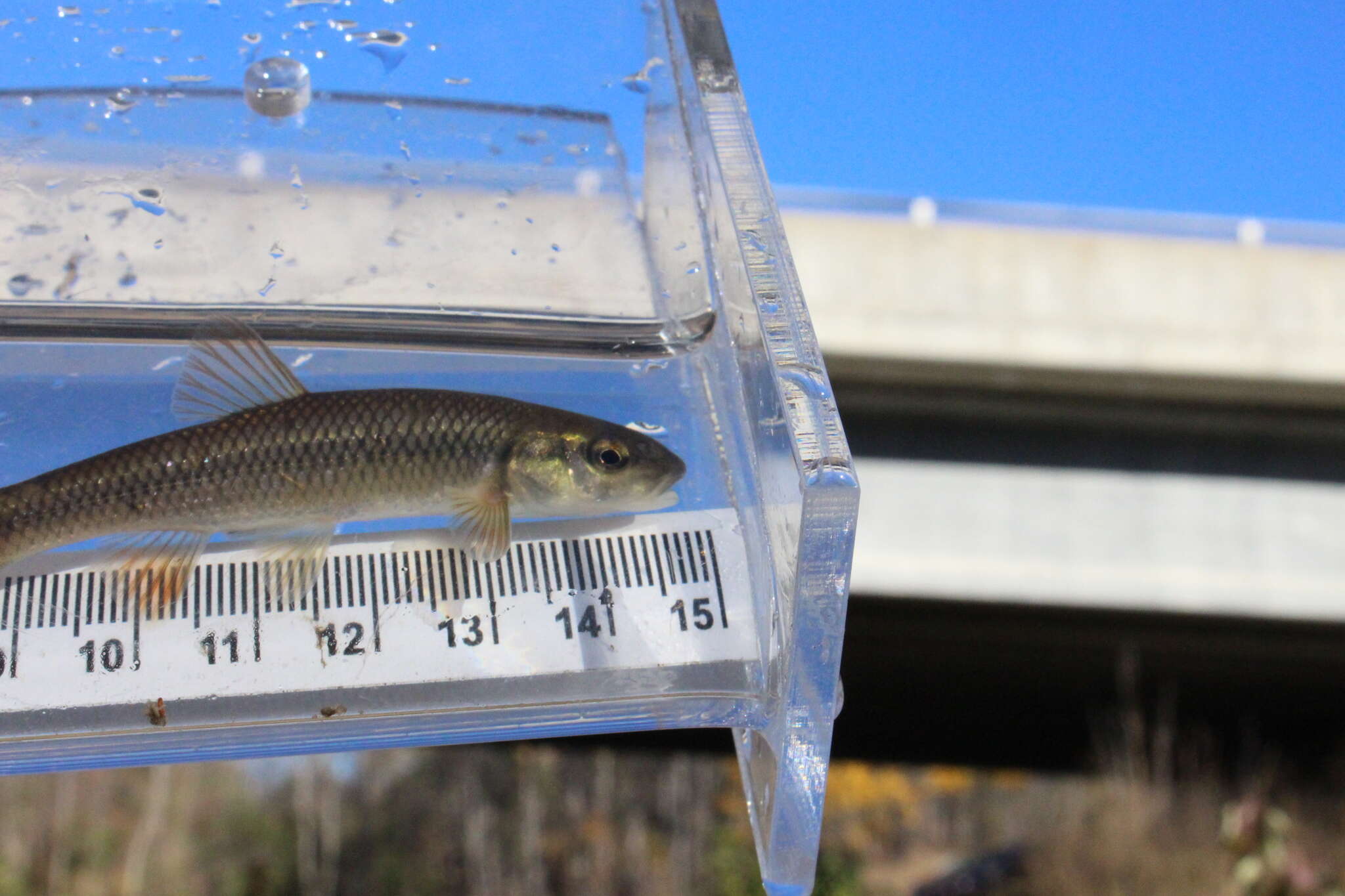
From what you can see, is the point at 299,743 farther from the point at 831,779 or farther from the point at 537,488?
the point at 831,779

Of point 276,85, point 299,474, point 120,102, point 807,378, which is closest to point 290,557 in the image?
point 299,474

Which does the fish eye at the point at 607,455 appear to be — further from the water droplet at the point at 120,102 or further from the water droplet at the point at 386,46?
the water droplet at the point at 120,102

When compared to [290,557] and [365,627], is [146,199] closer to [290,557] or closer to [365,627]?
[290,557]

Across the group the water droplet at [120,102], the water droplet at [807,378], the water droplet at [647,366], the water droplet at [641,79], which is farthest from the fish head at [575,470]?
the water droplet at [120,102]

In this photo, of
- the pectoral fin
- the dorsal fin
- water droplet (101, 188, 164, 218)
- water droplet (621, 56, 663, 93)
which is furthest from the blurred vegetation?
water droplet (101, 188, 164, 218)

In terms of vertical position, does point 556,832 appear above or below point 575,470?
below

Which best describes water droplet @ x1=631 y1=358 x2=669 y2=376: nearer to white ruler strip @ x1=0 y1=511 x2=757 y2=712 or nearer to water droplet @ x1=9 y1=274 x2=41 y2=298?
white ruler strip @ x1=0 y1=511 x2=757 y2=712

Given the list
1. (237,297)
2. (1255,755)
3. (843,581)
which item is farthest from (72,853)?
(1255,755)
